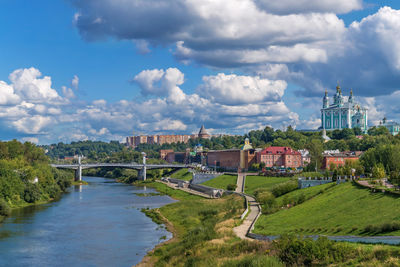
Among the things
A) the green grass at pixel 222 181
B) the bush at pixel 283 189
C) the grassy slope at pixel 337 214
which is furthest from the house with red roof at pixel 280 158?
the grassy slope at pixel 337 214

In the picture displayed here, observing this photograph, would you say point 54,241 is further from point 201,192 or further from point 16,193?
point 201,192

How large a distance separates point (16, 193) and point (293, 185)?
3977 centimetres

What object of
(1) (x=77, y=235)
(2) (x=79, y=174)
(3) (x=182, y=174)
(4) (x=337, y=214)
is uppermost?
(4) (x=337, y=214)

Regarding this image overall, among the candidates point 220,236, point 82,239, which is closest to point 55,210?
point 82,239

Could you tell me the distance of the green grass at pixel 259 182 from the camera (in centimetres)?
8212

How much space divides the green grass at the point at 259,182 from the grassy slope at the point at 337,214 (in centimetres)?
3088

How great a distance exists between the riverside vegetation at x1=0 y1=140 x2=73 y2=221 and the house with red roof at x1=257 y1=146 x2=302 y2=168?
47.3 meters

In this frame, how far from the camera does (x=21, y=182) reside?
78.2 metres

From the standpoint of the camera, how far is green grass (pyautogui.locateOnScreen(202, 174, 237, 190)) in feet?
324

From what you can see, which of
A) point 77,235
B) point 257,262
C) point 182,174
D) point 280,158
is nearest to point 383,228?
point 257,262

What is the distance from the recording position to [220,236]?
3869 centimetres

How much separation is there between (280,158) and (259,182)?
37811mm

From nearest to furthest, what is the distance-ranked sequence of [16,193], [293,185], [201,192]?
[293,185] < [16,193] < [201,192]

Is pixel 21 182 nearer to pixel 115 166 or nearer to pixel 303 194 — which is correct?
pixel 303 194
